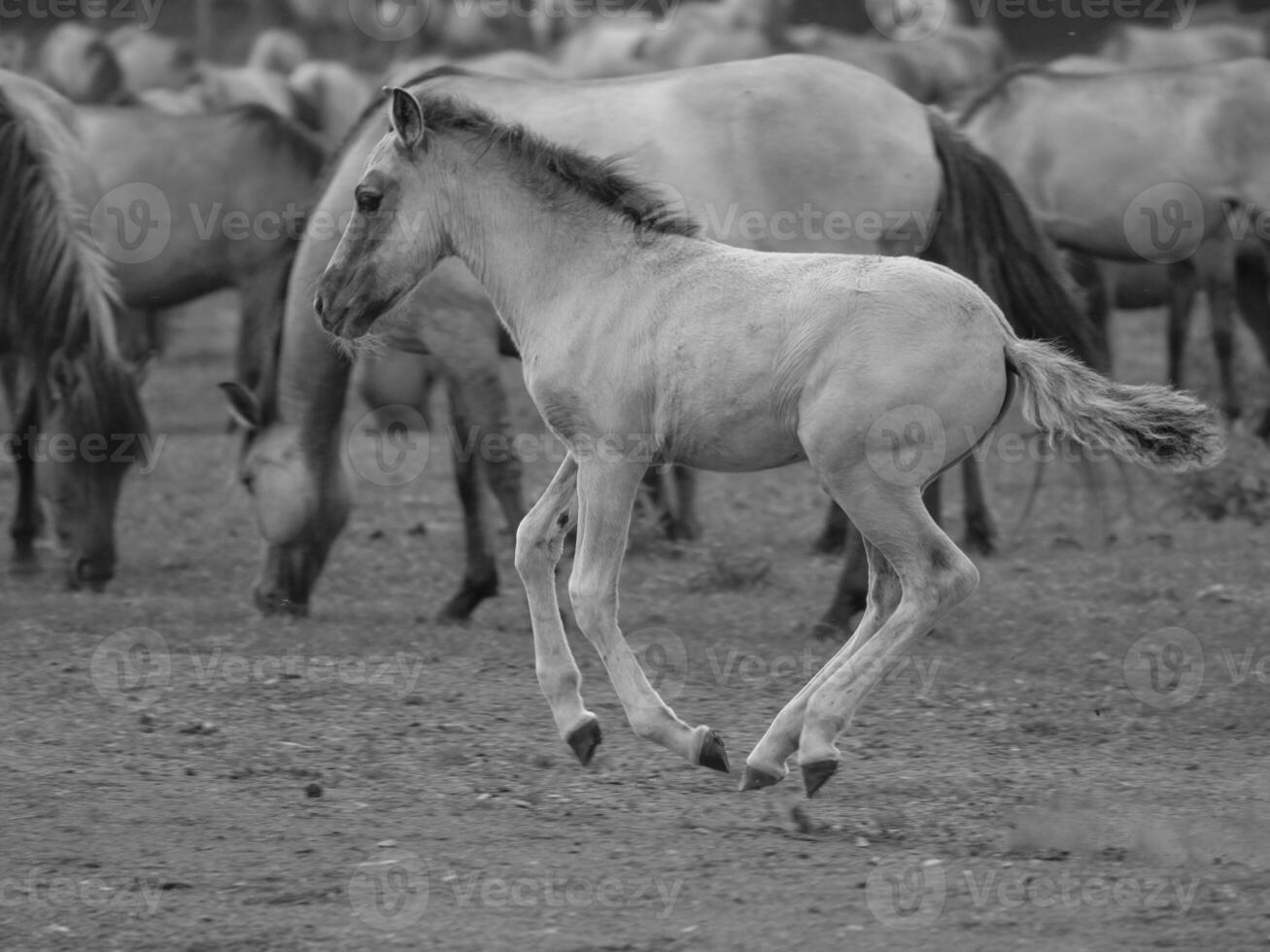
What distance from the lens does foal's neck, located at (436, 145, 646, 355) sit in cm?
561

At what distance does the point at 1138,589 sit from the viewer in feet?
29.8

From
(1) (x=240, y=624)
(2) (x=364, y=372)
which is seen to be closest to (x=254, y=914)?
(1) (x=240, y=624)

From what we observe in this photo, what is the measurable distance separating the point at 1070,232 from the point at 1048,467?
171 cm

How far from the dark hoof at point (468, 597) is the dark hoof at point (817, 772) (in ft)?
11.2

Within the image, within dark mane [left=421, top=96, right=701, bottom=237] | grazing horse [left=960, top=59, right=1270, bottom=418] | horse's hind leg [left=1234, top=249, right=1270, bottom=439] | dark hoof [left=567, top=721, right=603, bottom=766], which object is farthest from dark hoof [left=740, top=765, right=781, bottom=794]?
horse's hind leg [left=1234, top=249, right=1270, bottom=439]

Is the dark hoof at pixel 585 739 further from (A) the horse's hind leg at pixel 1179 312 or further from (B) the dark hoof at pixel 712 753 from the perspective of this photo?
(A) the horse's hind leg at pixel 1179 312

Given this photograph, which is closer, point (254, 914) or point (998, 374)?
point (254, 914)

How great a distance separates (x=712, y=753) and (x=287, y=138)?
Answer: 804cm

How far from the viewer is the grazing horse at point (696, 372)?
16.8 feet

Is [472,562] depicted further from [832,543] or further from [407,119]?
[407,119]

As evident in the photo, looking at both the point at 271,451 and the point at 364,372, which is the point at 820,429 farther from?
the point at 364,372

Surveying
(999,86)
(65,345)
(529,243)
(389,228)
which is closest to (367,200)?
(389,228)

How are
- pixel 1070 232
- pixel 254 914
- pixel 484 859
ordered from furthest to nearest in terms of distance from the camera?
pixel 1070 232 → pixel 484 859 → pixel 254 914

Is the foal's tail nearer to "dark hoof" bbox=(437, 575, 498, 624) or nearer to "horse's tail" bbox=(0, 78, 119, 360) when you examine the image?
"dark hoof" bbox=(437, 575, 498, 624)
